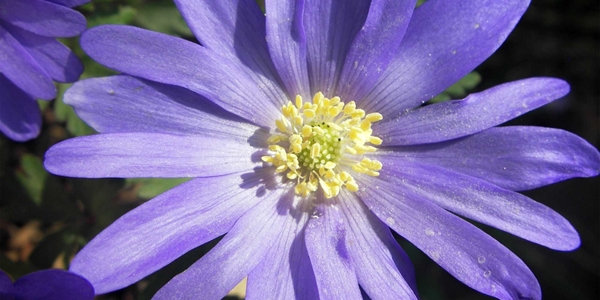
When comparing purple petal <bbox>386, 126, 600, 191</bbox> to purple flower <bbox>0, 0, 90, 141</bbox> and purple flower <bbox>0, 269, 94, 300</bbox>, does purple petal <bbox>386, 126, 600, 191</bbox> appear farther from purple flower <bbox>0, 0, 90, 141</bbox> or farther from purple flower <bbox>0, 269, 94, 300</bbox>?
purple flower <bbox>0, 0, 90, 141</bbox>

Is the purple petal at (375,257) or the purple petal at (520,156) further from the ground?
the purple petal at (520,156)

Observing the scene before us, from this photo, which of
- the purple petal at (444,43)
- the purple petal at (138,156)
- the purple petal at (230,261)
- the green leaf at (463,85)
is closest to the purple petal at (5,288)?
the purple petal at (138,156)

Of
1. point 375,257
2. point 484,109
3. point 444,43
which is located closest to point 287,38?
point 444,43

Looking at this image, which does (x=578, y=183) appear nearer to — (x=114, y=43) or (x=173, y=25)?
(x=173, y=25)

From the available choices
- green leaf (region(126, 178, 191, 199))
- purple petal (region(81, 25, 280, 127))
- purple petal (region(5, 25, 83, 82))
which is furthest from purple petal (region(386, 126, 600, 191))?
purple petal (region(5, 25, 83, 82))

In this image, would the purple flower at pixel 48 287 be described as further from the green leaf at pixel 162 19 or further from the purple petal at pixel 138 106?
the green leaf at pixel 162 19

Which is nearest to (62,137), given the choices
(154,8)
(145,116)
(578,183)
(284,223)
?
(154,8)
